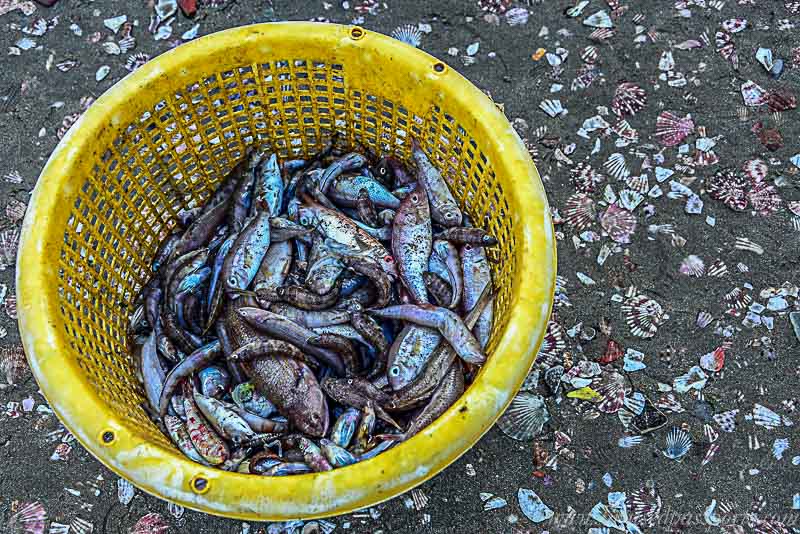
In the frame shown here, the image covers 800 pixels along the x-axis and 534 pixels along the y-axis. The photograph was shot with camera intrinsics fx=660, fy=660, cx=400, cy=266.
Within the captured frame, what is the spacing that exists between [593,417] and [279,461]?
1277mm

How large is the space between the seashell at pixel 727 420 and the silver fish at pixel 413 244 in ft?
4.20

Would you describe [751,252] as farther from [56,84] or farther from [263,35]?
[56,84]

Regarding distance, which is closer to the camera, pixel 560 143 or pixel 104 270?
pixel 104 270

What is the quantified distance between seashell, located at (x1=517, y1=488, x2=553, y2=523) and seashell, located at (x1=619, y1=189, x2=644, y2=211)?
1373mm

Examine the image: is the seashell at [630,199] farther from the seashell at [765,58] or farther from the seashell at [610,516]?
the seashell at [610,516]

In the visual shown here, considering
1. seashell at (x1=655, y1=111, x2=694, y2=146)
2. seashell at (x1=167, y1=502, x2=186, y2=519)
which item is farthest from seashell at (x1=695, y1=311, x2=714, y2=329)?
seashell at (x1=167, y1=502, x2=186, y2=519)

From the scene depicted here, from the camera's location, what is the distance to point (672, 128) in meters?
3.22

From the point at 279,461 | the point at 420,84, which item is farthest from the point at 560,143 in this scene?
the point at 279,461

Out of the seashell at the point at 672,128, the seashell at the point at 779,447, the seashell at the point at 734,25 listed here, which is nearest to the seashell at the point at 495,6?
the seashell at the point at 672,128

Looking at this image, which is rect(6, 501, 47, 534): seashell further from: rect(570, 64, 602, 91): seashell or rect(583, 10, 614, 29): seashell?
rect(583, 10, 614, 29): seashell

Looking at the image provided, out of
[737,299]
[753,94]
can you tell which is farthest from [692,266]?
[753,94]

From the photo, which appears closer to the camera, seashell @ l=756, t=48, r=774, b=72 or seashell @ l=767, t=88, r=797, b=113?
seashell @ l=767, t=88, r=797, b=113

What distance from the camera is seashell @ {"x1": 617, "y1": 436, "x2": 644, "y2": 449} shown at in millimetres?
2594

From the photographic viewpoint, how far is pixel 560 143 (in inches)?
126
